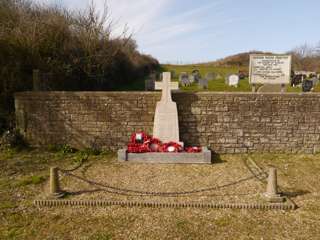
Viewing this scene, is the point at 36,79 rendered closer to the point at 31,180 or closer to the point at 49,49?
the point at 49,49

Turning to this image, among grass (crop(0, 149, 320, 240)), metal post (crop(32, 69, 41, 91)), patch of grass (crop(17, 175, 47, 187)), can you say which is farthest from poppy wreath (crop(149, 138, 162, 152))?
metal post (crop(32, 69, 41, 91))

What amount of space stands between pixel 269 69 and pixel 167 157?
14.9 ft

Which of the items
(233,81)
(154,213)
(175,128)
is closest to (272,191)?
(154,213)

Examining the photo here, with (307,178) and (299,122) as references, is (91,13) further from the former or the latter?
(307,178)

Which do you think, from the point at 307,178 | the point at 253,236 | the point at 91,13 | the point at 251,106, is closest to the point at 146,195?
the point at 253,236

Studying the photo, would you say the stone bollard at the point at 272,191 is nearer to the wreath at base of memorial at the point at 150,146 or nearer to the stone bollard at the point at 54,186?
the wreath at base of memorial at the point at 150,146

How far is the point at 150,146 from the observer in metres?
7.19

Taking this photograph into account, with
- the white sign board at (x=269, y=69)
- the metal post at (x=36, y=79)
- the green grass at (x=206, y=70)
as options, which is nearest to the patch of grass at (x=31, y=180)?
the metal post at (x=36, y=79)

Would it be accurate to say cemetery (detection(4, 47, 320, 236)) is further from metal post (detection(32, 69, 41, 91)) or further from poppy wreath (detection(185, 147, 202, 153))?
metal post (detection(32, 69, 41, 91))

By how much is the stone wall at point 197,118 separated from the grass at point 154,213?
1.37 metres

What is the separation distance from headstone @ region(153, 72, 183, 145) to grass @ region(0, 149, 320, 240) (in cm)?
122

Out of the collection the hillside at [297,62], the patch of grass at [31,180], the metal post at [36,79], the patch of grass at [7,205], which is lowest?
the patch of grass at [7,205]

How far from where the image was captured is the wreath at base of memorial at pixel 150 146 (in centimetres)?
701

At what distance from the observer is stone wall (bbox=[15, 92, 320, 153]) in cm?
758
